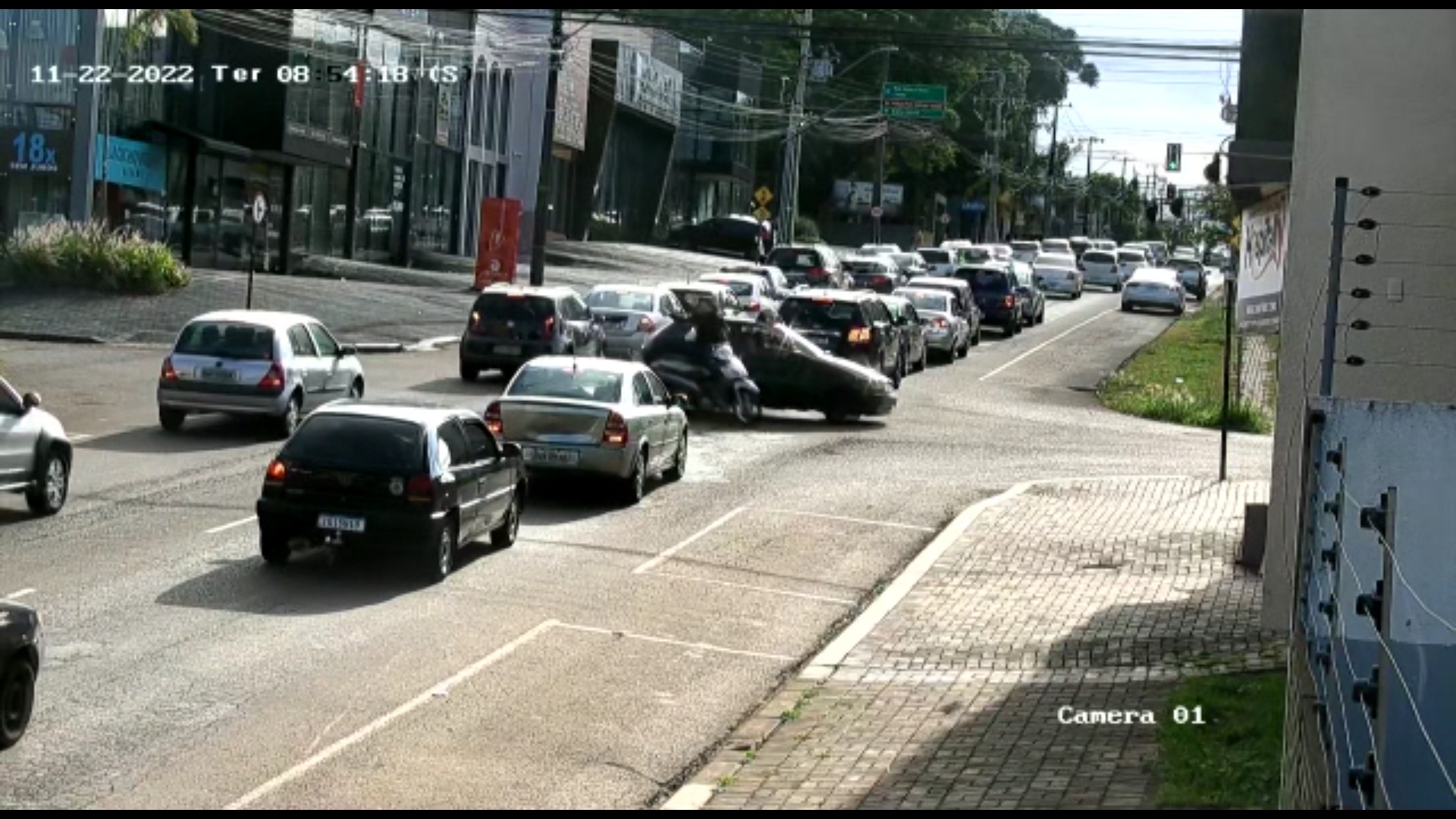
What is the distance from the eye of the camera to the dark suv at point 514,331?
33938 millimetres

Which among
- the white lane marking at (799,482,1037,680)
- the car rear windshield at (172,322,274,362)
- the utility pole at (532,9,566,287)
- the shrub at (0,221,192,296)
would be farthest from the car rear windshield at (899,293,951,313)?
the car rear windshield at (172,322,274,362)

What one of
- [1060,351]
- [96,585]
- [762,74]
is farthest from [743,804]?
[762,74]

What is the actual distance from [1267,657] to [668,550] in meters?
6.66

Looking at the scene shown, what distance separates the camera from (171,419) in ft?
87.6

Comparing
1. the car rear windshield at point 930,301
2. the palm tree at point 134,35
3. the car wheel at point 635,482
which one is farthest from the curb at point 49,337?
the car wheel at point 635,482

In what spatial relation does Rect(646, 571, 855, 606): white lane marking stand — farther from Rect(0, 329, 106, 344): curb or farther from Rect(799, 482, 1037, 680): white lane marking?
Rect(0, 329, 106, 344): curb

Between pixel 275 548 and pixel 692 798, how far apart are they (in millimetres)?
7216

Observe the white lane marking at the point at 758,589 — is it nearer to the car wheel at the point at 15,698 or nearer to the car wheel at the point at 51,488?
the car wheel at the point at 51,488

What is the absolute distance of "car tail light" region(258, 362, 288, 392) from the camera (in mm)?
26328

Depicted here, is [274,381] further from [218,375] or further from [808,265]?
[808,265]

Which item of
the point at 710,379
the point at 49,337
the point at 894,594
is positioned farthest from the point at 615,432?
the point at 49,337

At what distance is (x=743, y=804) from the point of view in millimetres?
11758

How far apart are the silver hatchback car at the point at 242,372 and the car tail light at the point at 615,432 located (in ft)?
17.7

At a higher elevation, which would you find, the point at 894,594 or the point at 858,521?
the point at 858,521
